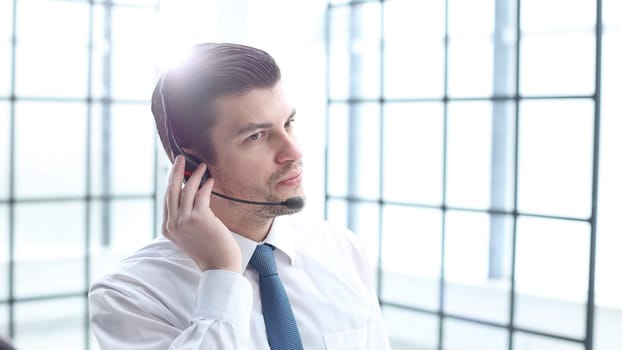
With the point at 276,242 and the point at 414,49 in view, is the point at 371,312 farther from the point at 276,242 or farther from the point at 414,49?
the point at 414,49

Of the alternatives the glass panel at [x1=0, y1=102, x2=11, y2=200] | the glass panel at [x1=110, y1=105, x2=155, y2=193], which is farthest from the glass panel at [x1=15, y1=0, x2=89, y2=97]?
the glass panel at [x1=110, y1=105, x2=155, y2=193]

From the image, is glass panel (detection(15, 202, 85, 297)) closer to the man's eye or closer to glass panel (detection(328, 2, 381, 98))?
glass panel (detection(328, 2, 381, 98))

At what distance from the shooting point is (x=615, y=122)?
9.25ft

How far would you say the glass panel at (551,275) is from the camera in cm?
270

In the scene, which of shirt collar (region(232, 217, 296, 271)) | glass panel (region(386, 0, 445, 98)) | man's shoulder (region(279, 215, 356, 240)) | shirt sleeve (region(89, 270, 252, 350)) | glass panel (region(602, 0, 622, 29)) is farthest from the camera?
glass panel (region(386, 0, 445, 98))

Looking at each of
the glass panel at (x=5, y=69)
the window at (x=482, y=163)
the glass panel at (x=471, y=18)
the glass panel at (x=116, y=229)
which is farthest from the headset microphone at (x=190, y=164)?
the glass panel at (x=116, y=229)

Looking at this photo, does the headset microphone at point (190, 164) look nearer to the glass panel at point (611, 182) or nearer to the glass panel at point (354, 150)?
the glass panel at point (611, 182)

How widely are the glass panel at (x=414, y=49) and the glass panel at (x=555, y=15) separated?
39 centimetres

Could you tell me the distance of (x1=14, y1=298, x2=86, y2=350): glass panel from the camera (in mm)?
3359

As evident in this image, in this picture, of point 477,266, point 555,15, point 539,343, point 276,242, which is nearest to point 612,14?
point 555,15

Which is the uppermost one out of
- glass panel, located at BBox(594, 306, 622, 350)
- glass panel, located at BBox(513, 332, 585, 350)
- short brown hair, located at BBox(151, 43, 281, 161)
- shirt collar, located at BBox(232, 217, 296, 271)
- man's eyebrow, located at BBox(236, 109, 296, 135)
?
short brown hair, located at BBox(151, 43, 281, 161)

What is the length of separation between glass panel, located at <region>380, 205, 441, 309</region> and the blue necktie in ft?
5.73

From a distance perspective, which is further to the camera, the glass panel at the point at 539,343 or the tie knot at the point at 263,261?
the glass panel at the point at 539,343

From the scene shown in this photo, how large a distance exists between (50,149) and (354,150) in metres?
1.41
